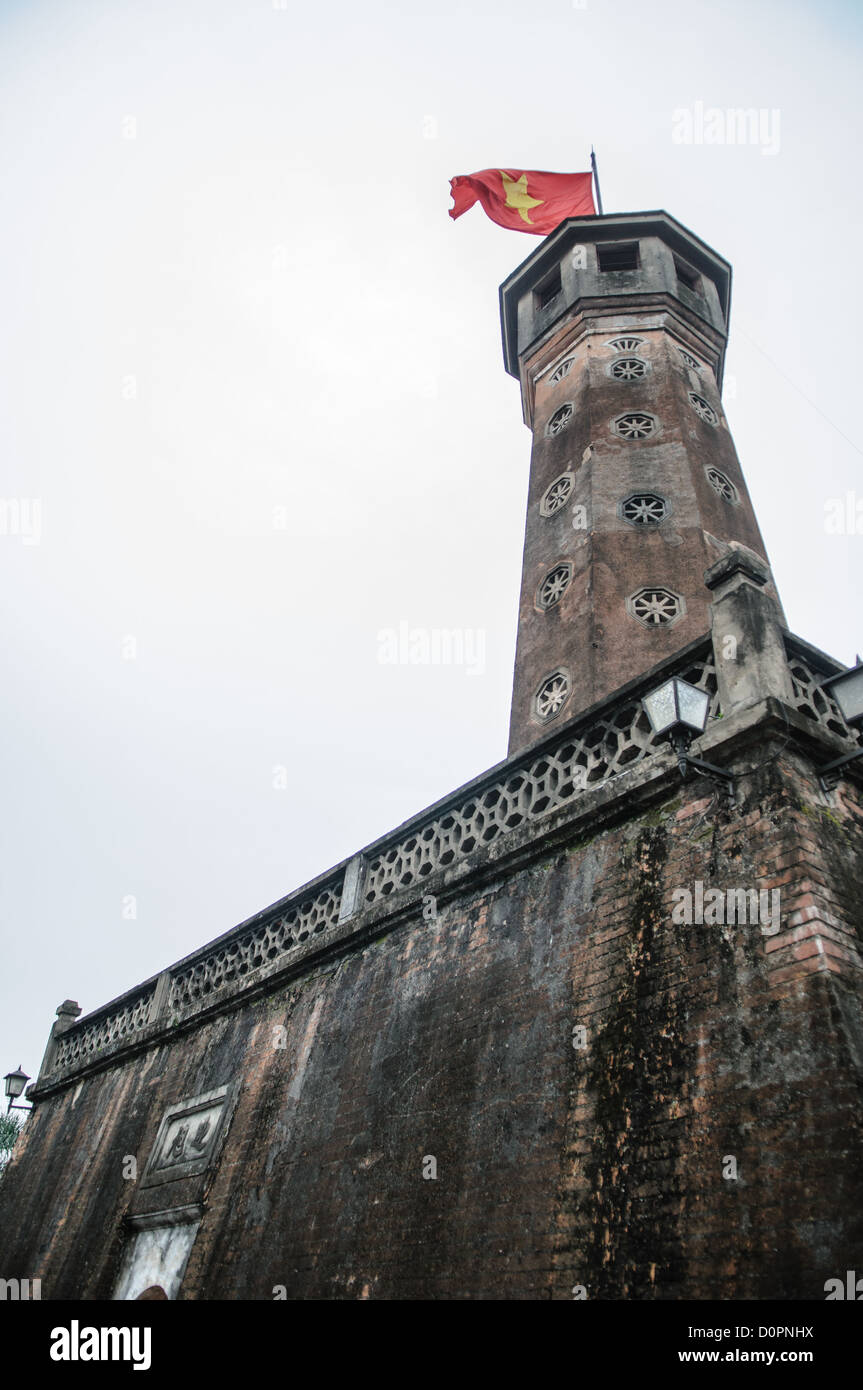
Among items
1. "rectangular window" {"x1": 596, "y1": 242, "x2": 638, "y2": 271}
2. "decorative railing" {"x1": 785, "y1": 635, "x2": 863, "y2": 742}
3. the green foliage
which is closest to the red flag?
"rectangular window" {"x1": 596, "y1": 242, "x2": 638, "y2": 271}

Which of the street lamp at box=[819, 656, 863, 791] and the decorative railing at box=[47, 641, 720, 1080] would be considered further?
the decorative railing at box=[47, 641, 720, 1080]

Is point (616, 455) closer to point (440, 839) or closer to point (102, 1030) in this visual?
point (440, 839)

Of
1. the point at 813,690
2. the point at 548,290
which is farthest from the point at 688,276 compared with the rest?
the point at 813,690

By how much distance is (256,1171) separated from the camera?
8461 millimetres

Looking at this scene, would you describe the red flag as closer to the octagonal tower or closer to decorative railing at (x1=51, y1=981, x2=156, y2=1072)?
the octagonal tower

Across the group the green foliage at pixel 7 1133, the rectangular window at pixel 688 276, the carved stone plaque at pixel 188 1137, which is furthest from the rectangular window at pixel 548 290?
the green foliage at pixel 7 1133

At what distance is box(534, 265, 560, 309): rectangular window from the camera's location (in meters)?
17.2

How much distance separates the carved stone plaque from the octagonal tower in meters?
5.47

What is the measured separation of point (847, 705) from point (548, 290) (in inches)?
543

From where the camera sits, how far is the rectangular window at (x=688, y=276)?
16.7 m

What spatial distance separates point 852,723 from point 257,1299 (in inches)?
254
